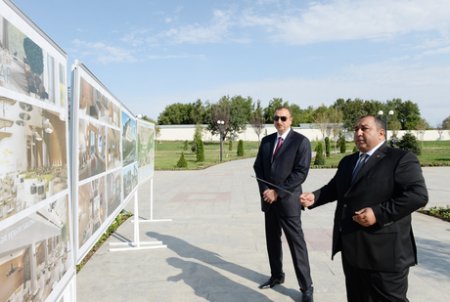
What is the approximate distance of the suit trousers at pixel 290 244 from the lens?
3525 mm

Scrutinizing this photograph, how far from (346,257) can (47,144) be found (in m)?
2.07

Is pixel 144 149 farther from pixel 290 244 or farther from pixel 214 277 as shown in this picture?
pixel 290 244

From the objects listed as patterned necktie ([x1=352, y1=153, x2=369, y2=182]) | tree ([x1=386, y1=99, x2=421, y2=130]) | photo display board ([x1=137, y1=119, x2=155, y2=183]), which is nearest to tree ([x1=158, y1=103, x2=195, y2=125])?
tree ([x1=386, y1=99, x2=421, y2=130])

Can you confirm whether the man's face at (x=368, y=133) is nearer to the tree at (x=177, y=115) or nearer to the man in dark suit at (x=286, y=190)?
the man in dark suit at (x=286, y=190)

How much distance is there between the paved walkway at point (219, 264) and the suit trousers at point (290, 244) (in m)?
0.23

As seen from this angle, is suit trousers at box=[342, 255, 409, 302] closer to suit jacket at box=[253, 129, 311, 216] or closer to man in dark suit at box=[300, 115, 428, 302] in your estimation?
man in dark suit at box=[300, 115, 428, 302]

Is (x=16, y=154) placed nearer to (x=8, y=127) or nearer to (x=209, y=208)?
(x=8, y=127)

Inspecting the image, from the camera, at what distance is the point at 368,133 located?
247 cm

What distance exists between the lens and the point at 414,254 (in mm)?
2459

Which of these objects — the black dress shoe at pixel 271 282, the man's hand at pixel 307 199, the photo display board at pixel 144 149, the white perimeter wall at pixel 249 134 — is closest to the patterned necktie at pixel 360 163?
the man's hand at pixel 307 199

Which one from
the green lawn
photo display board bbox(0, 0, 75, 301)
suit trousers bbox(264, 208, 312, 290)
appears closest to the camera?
photo display board bbox(0, 0, 75, 301)

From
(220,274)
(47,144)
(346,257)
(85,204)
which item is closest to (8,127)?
(47,144)

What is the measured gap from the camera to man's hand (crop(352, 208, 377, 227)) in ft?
7.52

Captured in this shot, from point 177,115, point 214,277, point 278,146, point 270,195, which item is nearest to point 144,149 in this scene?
point 214,277
